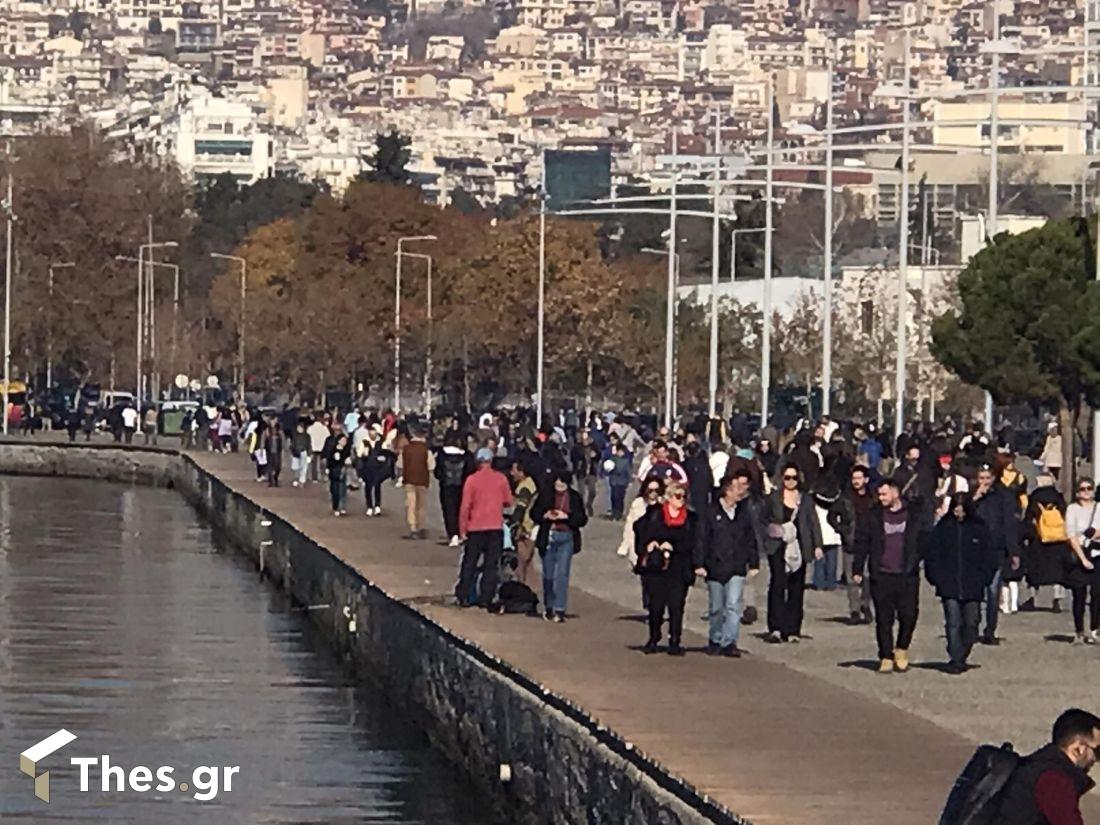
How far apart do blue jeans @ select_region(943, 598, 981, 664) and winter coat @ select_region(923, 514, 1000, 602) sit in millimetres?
215

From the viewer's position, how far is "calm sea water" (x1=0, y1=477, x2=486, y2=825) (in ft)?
78.4

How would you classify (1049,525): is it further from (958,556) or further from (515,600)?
(515,600)

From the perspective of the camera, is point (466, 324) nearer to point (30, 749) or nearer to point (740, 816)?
point (30, 749)

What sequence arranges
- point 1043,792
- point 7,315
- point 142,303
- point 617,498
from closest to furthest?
point 1043,792 < point 617,498 < point 7,315 < point 142,303

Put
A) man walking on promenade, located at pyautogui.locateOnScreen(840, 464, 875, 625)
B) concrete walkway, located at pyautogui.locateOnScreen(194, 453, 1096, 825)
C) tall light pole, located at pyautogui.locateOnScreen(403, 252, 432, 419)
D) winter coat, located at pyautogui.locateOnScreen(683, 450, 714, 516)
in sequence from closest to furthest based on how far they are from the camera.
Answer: concrete walkway, located at pyautogui.locateOnScreen(194, 453, 1096, 825) < man walking on promenade, located at pyautogui.locateOnScreen(840, 464, 875, 625) < winter coat, located at pyautogui.locateOnScreen(683, 450, 714, 516) < tall light pole, located at pyautogui.locateOnScreen(403, 252, 432, 419)

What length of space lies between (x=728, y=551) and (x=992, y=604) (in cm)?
358

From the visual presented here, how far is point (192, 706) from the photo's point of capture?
30.2m

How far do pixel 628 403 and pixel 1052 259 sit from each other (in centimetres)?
4767

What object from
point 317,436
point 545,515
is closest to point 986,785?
point 545,515

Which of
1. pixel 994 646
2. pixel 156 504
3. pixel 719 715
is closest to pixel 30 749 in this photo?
pixel 719 715

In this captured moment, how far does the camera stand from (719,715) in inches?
895

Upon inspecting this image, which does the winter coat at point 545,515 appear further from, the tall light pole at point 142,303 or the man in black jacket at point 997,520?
the tall light pole at point 142,303

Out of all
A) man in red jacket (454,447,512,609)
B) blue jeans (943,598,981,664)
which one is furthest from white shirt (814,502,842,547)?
blue jeans (943,598,981,664)

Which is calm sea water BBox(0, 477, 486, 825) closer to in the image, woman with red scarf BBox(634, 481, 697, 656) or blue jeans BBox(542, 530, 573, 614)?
blue jeans BBox(542, 530, 573, 614)
